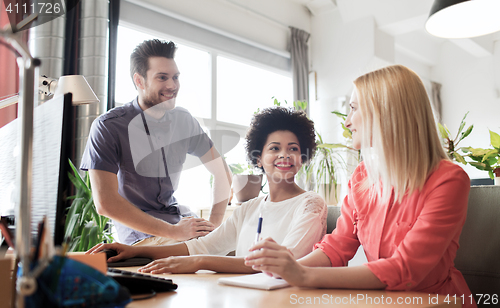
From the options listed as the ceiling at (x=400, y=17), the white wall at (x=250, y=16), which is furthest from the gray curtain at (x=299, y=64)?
the ceiling at (x=400, y=17)

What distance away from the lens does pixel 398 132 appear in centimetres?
96

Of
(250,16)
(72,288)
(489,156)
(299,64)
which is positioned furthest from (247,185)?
(299,64)

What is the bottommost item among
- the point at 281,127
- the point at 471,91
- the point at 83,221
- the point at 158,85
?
the point at 83,221

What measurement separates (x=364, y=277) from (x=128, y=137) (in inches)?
50.7

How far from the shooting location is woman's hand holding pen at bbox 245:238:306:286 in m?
0.78

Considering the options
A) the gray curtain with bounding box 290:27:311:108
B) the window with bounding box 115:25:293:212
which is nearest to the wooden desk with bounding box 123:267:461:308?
the window with bounding box 115:25:293:212

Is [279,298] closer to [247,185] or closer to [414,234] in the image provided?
[414,234]

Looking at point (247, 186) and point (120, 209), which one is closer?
point (120, 209)

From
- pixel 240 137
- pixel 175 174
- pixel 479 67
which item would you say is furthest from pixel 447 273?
pixel 479 67

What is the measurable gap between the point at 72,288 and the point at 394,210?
771 millimetres

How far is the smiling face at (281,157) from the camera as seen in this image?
1.43 m

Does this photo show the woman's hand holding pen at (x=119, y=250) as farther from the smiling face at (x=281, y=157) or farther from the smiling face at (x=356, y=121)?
the smiling face at (x=356, y=121)

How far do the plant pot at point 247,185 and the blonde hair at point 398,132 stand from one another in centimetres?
144

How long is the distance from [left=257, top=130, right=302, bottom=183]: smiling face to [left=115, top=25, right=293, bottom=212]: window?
1.65 meters
